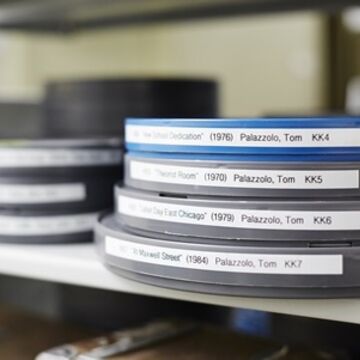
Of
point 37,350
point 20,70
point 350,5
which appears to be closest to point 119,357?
point 37,350

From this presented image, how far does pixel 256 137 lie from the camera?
52 cm

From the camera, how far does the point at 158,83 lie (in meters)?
0.91

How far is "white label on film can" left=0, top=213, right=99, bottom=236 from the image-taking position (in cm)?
70

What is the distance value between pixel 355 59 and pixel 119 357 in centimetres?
251

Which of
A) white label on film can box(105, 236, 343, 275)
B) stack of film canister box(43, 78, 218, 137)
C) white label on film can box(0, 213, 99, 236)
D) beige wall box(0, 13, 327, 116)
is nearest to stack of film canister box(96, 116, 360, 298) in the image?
white label on film can box(105, 236, 343, 275)

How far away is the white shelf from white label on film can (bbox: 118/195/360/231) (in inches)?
2.3

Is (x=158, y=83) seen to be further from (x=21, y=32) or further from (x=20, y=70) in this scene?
(x=20, y=70)

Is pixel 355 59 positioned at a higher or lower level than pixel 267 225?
higher

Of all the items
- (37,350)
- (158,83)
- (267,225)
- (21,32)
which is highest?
(21,32)

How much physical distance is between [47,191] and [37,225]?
1.5 inches

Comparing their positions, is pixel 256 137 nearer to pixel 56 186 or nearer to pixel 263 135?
pixel 263 135

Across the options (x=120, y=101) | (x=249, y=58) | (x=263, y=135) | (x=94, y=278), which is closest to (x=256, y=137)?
(x=263, y=135)

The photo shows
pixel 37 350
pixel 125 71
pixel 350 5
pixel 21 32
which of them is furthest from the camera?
pixel 125 71

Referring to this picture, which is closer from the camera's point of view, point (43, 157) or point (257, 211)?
point (257, 211)
